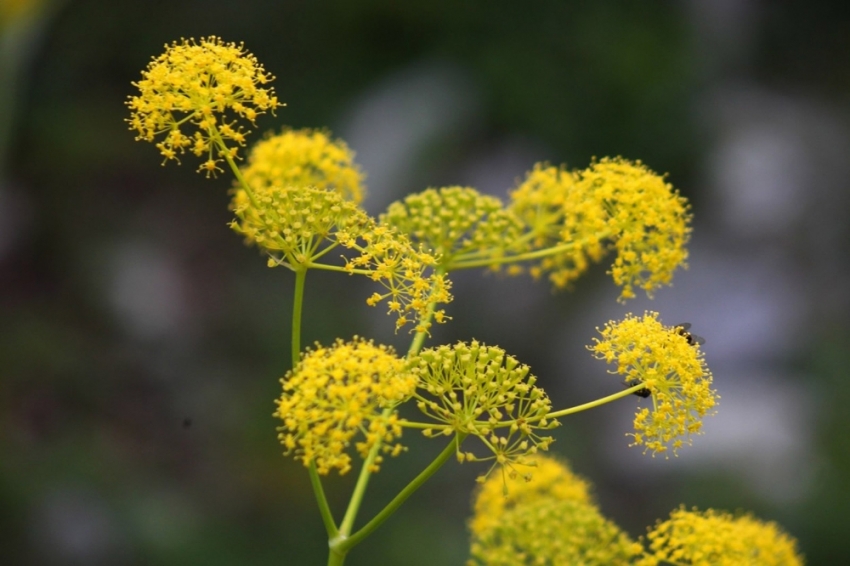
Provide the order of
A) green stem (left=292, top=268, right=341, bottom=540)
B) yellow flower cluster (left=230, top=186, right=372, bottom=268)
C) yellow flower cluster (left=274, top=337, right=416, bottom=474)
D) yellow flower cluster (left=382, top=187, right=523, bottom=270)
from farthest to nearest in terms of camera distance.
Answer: yellow flower cluster (left=382, top=187, right=523, bottom=270) < yellow flower cluster (left=230, top=186, right=372, bottom=268) < green stem (left=292, top=268, right=341, bottom=540) < yellow flower cluster (left=274, top=337, right=416, bottom=474)

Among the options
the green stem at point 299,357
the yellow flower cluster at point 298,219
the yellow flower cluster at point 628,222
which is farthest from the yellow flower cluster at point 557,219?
the green stem at point 299,357

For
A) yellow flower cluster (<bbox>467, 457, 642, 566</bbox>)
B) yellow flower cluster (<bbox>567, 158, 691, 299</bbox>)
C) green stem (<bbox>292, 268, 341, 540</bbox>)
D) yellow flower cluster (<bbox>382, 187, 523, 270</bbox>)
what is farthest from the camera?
yellow flower cluster (<bbox>382, 187, 523, 270</bbox>)

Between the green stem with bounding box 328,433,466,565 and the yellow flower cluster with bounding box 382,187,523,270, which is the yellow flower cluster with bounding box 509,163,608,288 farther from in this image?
the green stem with bounding box 328,433,466,565

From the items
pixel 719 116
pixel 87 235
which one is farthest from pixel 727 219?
pixel 87 235

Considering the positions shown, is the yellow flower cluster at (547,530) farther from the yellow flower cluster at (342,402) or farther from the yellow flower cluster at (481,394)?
the yellow flower cluster at (342,402)

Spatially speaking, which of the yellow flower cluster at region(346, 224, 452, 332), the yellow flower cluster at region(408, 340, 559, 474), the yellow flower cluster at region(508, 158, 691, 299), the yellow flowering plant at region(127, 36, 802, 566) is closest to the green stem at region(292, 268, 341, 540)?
the yellow flowering plant at region(127, 36, 802, 566)

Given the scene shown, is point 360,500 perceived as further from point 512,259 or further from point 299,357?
point 512,259

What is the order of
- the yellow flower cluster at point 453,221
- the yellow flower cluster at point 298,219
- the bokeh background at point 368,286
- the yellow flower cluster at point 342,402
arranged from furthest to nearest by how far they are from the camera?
1. the bokeh background at point 368,286
2. the yellow flower cluster at point 453,221
3. the yellow flower cluster at point 298,219
4. the yellow flower cluster at point 342,402
